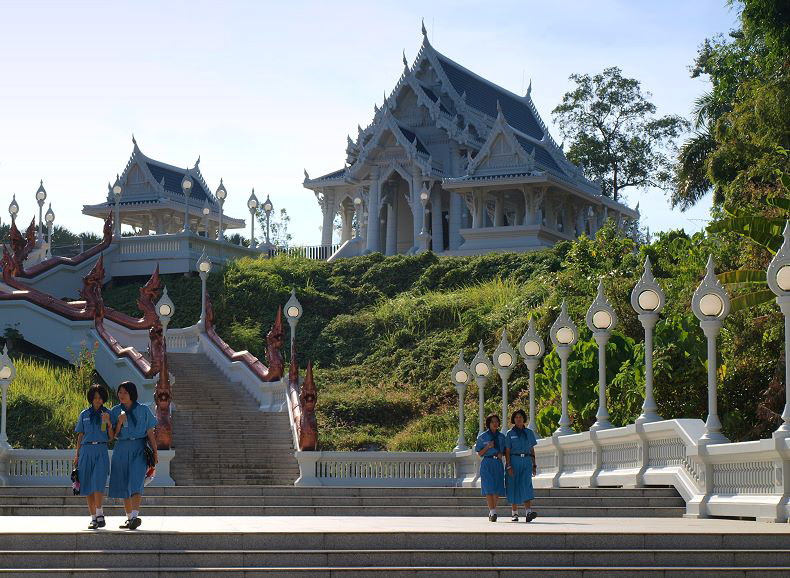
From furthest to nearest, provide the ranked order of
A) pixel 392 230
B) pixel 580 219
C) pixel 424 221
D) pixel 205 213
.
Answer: pixel 580 219 < pixel 392 230 < pixel 205 213 < pixel 424 221

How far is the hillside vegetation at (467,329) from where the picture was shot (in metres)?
27.9

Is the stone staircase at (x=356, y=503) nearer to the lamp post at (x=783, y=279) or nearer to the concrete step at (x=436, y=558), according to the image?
the lamp post at (x=783, y=279)

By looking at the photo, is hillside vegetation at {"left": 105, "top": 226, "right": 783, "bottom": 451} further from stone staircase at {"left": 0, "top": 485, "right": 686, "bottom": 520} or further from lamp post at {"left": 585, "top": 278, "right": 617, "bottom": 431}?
stone staircase at {"left": 0, "top": 485, "right": 686, "bottom": 520}

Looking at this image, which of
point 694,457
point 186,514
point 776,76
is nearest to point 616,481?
point 694,457

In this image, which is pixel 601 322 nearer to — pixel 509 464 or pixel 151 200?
pixel 509 464

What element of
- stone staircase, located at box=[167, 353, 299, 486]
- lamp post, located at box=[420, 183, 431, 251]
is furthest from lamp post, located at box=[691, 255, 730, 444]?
lamp post, located at box=[420, 183, 431, 251]

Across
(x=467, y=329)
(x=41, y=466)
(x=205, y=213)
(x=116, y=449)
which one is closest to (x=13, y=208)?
(x=205, y=213)

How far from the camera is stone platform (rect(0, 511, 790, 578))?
1354 cm

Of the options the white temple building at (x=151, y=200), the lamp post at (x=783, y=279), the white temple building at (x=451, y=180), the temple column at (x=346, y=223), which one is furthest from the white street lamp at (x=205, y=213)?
the lamp post at (x=783, y=279)

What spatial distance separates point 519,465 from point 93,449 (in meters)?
5.45

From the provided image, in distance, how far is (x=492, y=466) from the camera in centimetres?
1869

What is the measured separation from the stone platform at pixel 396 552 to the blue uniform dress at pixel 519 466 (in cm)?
311

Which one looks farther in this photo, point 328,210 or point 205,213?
point 328,210

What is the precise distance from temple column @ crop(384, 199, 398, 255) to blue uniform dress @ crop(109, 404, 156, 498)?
45.2m
